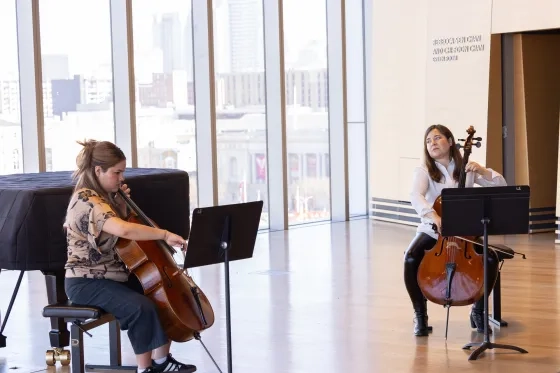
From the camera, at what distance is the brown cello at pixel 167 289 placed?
4.41 meters

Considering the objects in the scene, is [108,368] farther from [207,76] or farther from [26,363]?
[207,76]

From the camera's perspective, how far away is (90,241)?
4.52 meters

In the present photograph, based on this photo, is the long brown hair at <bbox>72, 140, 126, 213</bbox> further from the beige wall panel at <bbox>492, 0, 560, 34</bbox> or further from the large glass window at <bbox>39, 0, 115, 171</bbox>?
the beige wall panel at <bbox>492, 0, 560, 34</bbox>

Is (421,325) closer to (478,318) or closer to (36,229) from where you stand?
(478,318)

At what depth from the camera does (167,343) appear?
4.51 metres

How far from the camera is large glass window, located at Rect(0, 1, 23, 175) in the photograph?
9125 millimetres

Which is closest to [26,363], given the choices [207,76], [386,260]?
[386,260]

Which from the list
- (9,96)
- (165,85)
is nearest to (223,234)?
(9,96)

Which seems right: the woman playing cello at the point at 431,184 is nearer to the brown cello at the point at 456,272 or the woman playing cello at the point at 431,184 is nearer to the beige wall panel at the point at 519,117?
the brown cello at the point at 456,272

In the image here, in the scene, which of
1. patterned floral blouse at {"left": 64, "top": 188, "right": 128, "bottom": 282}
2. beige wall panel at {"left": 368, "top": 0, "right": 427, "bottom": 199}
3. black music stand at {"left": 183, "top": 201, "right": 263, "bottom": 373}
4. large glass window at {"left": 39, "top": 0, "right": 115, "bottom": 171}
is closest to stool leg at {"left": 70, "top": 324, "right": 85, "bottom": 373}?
patterned floral blouse at {"left": 64, "top": 188, "right": 128, "bottom": 282}

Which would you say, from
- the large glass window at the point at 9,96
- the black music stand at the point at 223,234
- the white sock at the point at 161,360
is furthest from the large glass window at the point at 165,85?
the black music stand at the point at 223,234

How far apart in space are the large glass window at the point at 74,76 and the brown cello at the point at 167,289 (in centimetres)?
523

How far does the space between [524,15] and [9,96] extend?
15.8 feet

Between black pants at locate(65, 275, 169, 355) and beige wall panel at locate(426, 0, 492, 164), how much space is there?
5.78m
